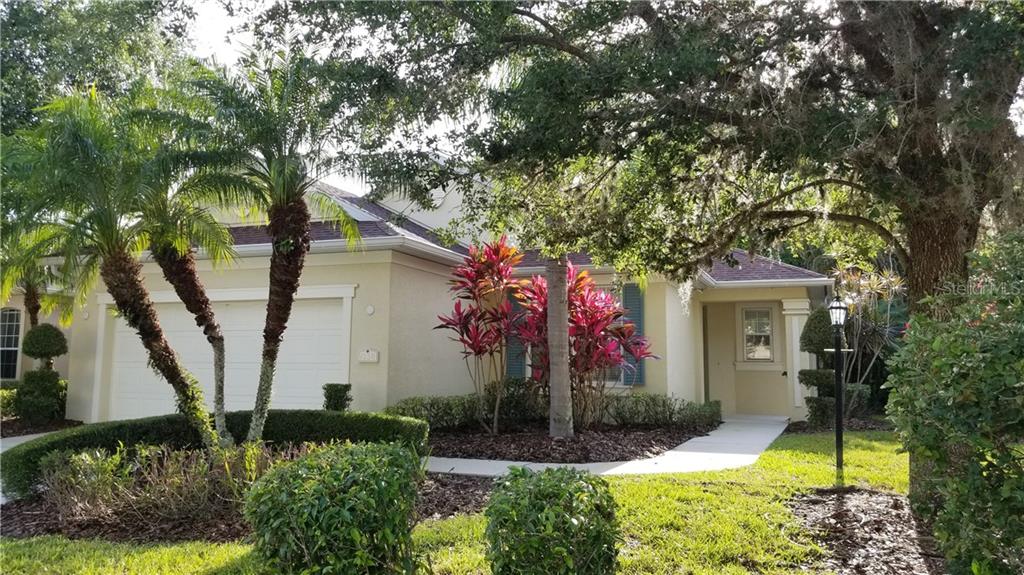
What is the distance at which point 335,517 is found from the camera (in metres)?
3.28

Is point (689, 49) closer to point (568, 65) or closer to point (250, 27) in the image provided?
point (568, 65)

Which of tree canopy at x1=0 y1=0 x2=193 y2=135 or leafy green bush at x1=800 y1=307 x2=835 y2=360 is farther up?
tree canopy at x1=0 y1=0 x2=193 y2=135

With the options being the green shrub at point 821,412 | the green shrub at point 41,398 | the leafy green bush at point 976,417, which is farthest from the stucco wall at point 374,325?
the leafy green bush at point 976,417

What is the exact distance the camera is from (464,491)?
7023mm

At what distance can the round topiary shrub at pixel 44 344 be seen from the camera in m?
14.2

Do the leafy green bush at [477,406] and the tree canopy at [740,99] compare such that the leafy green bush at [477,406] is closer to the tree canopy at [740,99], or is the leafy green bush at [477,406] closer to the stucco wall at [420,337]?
the stucco wall at [420,337]

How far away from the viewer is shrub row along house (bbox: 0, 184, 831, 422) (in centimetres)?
1080

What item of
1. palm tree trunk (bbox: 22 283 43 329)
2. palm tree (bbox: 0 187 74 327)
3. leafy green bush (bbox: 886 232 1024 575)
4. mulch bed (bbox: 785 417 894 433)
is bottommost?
mulch bed (bbox: 785 417 894 433)

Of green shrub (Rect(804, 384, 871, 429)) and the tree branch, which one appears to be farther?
green shrub (Rect(804, 384, 871, 429))

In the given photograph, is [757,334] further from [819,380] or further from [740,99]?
[740,99]

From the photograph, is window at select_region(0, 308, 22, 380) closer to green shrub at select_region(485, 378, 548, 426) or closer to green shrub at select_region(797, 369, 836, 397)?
green shrub at select_region(485, 378, 548, 426)

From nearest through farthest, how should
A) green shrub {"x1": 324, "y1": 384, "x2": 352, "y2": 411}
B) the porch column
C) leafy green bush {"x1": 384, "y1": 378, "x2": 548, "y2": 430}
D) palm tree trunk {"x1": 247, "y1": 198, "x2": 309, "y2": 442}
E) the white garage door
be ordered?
palm tree trunk {"x1": 247, "y1": 198, "x2": 309, "y2": 442}, green shrub {"x1": 324, "y1": 384, "x2": 352, "y2": 411}, leafy green bush {"x1": 384, "y1": 378, "x2": 548, "y2": 430}, the white garage door, the porch column

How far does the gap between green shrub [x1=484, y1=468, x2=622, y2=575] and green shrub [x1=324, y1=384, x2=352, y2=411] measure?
286 inches

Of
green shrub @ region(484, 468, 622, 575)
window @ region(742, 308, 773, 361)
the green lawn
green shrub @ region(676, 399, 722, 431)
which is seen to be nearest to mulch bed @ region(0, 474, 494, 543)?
the green lawn
